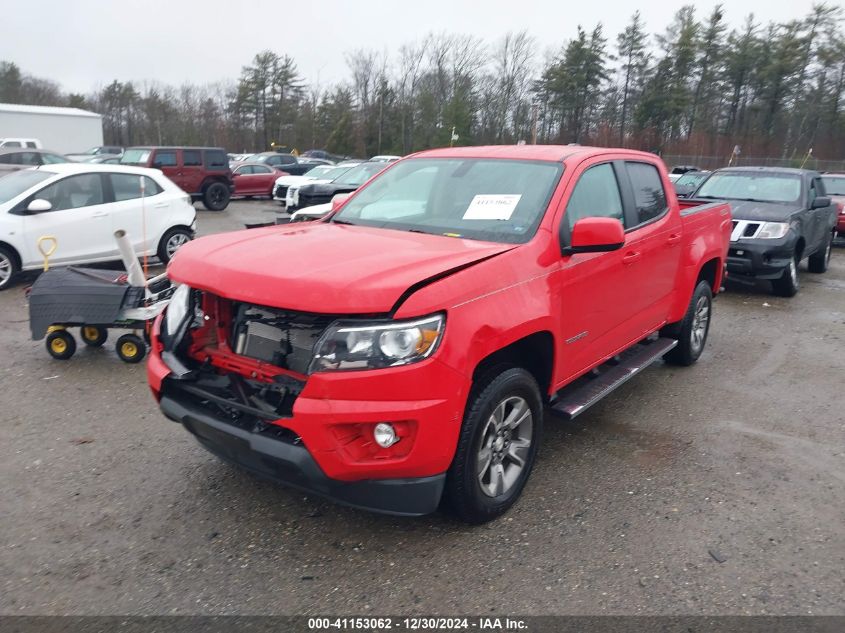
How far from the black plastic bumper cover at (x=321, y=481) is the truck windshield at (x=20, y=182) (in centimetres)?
767

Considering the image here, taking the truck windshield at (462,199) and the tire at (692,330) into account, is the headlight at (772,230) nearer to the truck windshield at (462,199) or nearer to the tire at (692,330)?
the tire at (692,330)

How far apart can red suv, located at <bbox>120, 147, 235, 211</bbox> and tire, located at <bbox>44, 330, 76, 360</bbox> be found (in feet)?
49.1

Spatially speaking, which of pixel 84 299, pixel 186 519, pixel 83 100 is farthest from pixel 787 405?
pixel 83 100

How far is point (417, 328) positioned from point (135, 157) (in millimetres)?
20170

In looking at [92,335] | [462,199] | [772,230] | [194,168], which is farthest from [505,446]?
[194,168]

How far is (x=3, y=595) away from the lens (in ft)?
9.23

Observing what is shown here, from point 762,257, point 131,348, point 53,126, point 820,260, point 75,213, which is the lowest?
point 131,348

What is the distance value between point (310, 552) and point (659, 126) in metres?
56.4

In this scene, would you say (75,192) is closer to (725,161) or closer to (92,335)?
(92,335)

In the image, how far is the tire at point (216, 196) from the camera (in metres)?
20.4

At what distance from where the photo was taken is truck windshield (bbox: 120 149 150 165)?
20.0m

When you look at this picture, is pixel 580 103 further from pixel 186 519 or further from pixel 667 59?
pixel 186 519

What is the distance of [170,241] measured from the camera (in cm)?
1031

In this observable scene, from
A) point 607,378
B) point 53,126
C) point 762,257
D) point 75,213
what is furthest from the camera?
point 53,126
